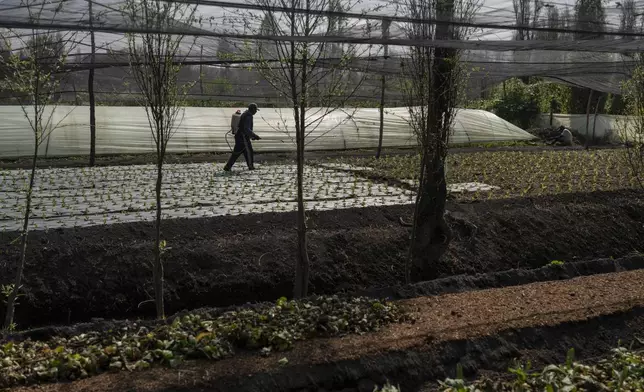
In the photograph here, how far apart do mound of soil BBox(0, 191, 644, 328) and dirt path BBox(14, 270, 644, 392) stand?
241cm

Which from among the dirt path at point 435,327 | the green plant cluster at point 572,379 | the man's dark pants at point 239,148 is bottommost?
the green plant cluster at point 572,379

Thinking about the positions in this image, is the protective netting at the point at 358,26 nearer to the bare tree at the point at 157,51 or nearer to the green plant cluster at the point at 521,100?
the bare tree at the point at 157,51

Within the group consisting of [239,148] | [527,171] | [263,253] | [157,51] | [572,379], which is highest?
[157,51]

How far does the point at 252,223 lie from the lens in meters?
10.3

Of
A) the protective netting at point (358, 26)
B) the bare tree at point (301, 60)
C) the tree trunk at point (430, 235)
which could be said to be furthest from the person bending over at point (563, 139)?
the bare tree at point (301, 60)

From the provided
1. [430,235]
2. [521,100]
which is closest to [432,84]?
[430,235]

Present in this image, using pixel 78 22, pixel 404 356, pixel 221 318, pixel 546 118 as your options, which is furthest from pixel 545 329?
pixel 546 118

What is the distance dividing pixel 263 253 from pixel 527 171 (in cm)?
912

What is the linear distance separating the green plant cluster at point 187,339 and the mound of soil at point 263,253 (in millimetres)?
2217

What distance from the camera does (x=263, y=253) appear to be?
365 inches

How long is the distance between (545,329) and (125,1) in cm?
489

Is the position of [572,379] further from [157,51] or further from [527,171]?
[527,171]

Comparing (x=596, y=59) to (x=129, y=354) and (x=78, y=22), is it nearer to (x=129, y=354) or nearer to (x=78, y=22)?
(x=78, y=22)

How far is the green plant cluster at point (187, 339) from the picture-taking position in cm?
493
